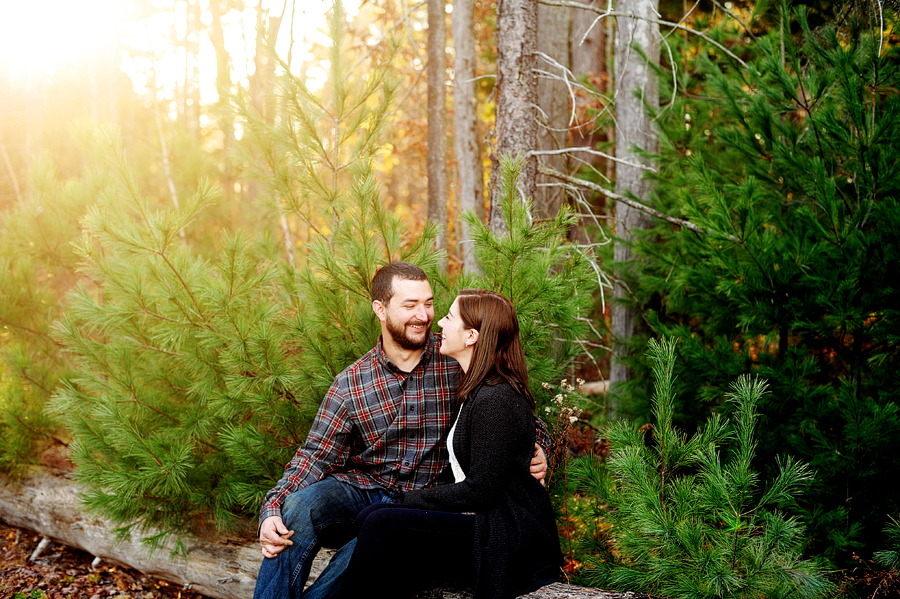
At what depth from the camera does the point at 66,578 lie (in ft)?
13.4

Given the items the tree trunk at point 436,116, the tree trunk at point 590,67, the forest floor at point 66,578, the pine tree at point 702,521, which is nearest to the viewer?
the pine tree at point 702,521

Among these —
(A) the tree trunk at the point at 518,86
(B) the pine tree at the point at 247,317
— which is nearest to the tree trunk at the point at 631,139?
(A) the tree trunk at the point at 518,86

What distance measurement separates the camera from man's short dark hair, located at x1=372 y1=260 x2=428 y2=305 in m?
2.86

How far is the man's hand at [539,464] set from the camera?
2.69 meters

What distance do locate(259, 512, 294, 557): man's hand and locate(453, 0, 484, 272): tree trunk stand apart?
Answer: 3.56 meters

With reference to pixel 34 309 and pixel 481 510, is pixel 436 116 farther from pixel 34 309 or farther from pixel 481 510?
pixel 481 510

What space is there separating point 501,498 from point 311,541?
2.62 feet

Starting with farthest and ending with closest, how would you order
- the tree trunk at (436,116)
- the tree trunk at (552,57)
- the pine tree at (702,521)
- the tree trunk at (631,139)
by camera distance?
the tree trunk at (436,116), the tree trunk at (552,57), the tree trunk at (631,139), the pine tree at (702,521)

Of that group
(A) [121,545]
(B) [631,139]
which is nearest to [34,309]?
(A) [121,545]

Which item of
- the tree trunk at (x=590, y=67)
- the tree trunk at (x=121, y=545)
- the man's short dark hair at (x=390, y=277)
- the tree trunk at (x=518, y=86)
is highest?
the tree trunk at (x=590, y=67)

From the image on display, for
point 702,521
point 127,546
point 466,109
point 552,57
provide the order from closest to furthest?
1. point 702,521
2. point 127,546
3. point 552,57
4. point 466,109

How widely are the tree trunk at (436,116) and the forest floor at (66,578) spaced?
3765mm

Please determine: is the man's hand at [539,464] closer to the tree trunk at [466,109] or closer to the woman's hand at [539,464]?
the woman's hand at [539,464]

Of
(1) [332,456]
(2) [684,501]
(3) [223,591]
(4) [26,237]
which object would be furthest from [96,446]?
(2) [684,501]
